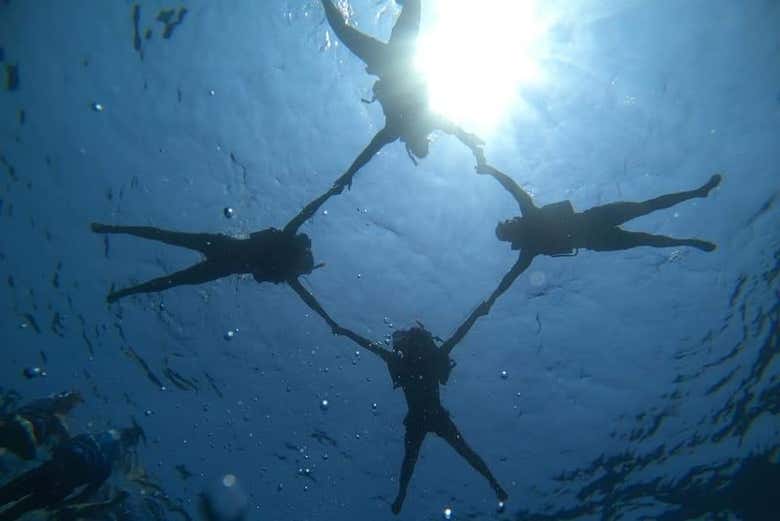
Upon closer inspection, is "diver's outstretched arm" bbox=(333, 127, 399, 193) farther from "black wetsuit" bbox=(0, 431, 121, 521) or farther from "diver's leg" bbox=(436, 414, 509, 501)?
"black wetsuit" bbox=(0, 431, 121, 521)

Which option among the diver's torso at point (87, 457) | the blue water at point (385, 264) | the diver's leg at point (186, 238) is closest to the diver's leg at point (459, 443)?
the blue water at point (385, 264)

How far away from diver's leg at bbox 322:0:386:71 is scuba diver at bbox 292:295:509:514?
4534 mm

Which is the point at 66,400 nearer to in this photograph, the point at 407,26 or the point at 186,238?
the point at 186,238

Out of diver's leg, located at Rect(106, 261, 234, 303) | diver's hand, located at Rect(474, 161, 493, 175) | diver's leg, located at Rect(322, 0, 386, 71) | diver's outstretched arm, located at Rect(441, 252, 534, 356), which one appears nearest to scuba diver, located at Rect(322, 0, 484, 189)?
diver's leg, located at Rect(322, 0, 386, 71)

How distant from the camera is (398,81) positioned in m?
8.70

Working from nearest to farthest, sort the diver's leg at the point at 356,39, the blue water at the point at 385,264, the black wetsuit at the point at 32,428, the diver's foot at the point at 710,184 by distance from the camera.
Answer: the diver's foot at the point at 710,184
the diver's leg at the point at 356,39
the blue water at the point at 385,264
the black wetsuit at the point at 32,428

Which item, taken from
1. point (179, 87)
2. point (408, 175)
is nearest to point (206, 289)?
point (179, 87)

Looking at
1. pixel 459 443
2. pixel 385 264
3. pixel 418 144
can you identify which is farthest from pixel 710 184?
pixel 385 264

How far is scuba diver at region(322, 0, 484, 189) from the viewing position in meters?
8.38

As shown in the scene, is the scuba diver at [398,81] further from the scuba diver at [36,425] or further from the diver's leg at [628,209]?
the scuba diver at [36,425]

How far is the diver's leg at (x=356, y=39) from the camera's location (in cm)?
846

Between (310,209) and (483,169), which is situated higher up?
(483,169)

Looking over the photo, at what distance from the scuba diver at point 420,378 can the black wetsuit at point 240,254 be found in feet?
2.67

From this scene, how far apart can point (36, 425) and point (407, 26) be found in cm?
1921
